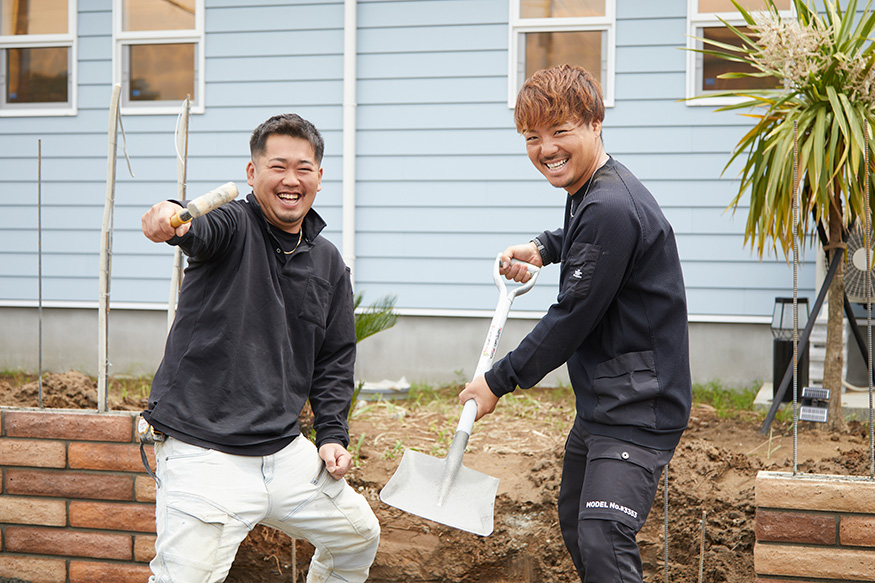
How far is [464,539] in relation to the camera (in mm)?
3469

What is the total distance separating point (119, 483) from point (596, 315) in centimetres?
201

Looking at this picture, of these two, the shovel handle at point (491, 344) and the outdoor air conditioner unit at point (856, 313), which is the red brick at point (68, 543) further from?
the outdoor air conditioner unit at point (856, 313)

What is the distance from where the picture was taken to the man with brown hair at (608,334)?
2.13 m

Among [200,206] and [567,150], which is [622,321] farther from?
[200,206]

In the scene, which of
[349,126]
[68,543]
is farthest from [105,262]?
[349,126]

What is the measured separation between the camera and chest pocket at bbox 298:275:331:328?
8.31 feet

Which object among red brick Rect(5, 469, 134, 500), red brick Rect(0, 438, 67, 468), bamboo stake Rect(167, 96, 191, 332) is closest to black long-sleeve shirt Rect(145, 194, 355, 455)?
bamboo stake Rect(167, 96, 191, 332)

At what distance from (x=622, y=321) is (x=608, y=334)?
2.4 inches

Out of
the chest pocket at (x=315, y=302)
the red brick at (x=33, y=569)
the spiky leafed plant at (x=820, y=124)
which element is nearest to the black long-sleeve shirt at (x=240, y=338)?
the chest pocket at (x=315, y=302)

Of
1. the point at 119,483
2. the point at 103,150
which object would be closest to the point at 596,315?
the point at 119,483

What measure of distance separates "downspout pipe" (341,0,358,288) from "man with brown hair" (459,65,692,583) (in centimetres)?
428

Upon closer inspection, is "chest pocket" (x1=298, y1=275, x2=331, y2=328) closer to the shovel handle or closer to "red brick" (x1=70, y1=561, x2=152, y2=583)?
the shovel handle

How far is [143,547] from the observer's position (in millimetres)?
3080

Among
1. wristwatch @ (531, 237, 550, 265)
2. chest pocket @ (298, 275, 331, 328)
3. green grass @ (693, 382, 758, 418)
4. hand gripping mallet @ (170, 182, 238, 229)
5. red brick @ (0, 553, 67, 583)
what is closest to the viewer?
hand gripping mallet @ (170, 182, 238, 229)
